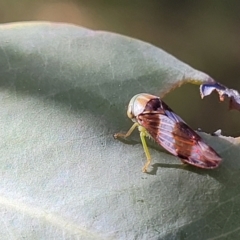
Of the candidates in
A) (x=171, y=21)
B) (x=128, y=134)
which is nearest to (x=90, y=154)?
(x=128, y=134)

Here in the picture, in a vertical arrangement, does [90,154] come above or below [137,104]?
below

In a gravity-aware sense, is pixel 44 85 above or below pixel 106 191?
above

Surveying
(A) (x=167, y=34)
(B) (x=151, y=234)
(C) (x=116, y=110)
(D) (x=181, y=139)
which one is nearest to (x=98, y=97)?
(C) (x=116, y=110)

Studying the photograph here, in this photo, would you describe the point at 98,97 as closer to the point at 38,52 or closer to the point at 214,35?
the point at 38,52

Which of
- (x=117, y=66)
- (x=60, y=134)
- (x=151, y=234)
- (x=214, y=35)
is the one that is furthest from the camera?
(x=214, y=35)

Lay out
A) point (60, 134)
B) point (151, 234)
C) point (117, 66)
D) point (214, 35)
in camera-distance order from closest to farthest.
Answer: point (151, 234) < point (60, 134) < point (117, 66) < point (214, 35)

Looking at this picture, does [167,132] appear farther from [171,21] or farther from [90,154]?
[171,21]
